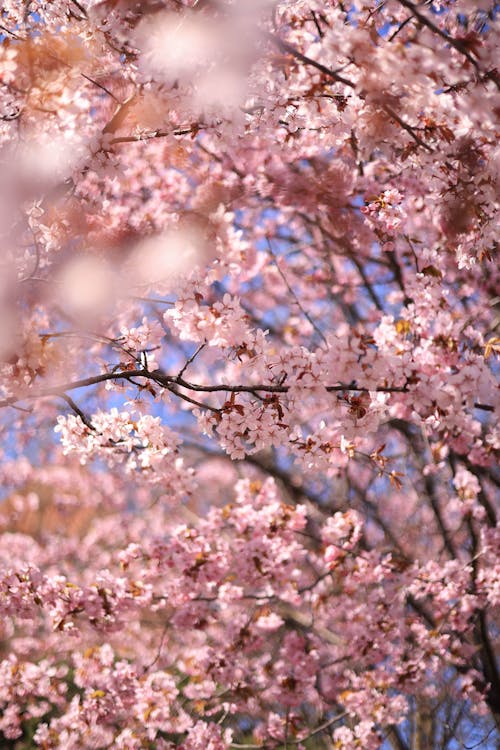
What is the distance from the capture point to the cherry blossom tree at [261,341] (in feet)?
8.04

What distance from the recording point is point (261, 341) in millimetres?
2809

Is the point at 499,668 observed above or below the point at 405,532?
below

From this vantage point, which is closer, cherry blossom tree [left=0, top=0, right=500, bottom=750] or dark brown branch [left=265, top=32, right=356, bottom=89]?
dark brown branch [left=265, top=32, right=356, bottom=89]

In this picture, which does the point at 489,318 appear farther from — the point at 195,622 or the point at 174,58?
the point at 174,58

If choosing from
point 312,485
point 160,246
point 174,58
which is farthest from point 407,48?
point 312,485

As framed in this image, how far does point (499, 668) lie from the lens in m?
5.68

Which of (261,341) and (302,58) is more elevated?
(302,58)

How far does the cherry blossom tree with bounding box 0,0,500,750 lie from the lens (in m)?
2.45

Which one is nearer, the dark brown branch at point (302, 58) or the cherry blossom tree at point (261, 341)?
the dark brown branch at point (302, 58)

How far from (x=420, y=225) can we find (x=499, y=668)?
4.70m

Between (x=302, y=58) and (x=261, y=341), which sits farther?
(x=261, y=341)

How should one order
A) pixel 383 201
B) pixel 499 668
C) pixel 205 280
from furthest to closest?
pixel 499 668
pixel 383 201
pixel 205 280

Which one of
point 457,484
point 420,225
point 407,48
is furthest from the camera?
point 420,225

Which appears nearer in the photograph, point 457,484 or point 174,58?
point 174,58
